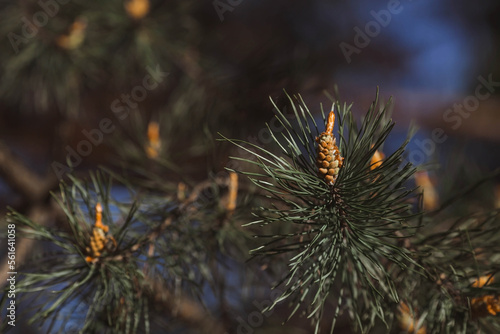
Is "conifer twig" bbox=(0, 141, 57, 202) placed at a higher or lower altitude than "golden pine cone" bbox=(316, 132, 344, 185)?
higher

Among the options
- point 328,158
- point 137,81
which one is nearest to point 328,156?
point 328,158

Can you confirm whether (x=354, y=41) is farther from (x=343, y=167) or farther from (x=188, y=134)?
(x=343, y=167)

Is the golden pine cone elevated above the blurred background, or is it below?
below

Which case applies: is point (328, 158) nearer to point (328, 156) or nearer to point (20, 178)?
point (328, 156)

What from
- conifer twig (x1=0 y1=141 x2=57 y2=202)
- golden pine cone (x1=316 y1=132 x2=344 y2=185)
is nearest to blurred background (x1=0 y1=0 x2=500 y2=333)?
conifer twig (x1=0 y1=141 x2=57 y2=202)

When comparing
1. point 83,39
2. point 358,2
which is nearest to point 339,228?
point 83,39

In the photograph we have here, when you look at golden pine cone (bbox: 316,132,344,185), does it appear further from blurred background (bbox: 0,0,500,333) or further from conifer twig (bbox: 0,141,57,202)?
conifer twig (bbox: 0,141,57,202)

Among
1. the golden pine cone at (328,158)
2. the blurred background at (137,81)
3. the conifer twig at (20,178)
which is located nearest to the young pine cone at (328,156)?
the golden pine cone at (328,158)

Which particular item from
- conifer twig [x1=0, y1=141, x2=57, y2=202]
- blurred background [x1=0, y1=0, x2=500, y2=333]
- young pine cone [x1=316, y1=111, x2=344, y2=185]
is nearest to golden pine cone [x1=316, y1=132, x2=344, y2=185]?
young pine cone [x1=316, y1=111, x2=344, y2=185]

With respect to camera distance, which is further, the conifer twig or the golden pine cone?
the conifer twig
